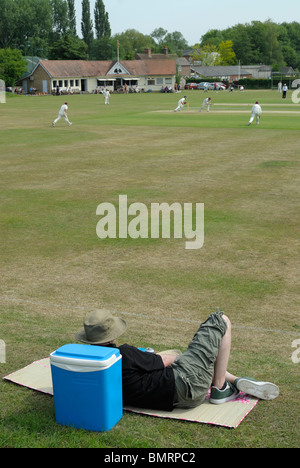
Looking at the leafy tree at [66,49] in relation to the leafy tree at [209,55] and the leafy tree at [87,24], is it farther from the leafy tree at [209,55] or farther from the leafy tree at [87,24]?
the leafy tree at [209,55]

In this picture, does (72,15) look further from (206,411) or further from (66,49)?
(206,411)

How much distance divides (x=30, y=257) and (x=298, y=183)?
10.4 metres

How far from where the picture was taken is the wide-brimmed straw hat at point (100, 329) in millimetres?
5691

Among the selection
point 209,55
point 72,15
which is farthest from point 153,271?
point 209,55

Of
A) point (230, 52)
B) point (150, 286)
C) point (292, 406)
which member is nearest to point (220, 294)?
point (150, 286)

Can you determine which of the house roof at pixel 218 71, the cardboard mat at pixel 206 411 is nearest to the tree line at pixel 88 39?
the house roof at pixel 218 71

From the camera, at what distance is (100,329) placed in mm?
5699

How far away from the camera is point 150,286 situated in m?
9.90

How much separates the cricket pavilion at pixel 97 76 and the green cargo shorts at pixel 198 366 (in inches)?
3586

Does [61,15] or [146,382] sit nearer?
[146,382]

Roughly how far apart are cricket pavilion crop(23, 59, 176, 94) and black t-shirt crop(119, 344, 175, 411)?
9130 cm

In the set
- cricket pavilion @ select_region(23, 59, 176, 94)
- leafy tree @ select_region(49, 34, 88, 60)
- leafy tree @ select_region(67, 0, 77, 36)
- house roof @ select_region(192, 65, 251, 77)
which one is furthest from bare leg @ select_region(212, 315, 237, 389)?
leafy tree @ select_region(67, 0, 77, 36)

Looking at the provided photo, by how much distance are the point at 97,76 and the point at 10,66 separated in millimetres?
17332

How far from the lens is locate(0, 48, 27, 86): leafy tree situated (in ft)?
304
